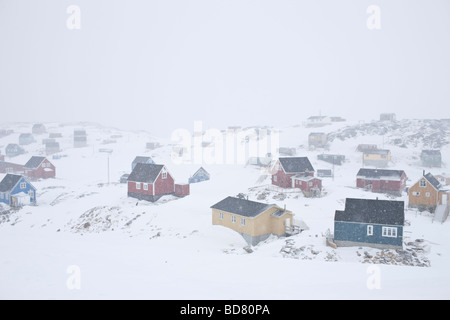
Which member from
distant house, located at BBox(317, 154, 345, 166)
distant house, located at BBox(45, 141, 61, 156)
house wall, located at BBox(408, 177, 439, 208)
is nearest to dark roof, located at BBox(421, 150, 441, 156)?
distant house, located at BBox(317, 154, 345, 166)

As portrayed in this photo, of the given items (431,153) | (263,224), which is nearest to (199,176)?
(263,224)

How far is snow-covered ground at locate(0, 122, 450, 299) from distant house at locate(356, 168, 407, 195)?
2279mm

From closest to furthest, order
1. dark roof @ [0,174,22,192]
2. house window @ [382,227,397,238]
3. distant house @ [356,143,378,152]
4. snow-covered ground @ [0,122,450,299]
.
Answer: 1. snow-covered ground @ [0,122,450,299]
2. house window @ [382,227,397,238]
3. dark roof @ [0,174,22,192]
4. distant house @ [356,143,378,152]

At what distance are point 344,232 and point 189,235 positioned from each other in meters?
15.9

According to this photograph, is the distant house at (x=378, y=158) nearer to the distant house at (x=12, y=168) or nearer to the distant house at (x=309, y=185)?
the distant house at (x=309, y=185)

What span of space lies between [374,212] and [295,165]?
24.0 m

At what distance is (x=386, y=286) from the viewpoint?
1477cm

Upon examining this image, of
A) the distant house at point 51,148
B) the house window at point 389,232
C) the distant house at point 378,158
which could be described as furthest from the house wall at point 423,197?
the distant house at point 51,148

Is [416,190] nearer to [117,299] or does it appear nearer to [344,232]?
[344,232]

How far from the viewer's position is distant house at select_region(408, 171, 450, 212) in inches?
1607

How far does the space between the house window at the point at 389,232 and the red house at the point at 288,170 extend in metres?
23.2

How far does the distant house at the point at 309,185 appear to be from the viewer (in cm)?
4700

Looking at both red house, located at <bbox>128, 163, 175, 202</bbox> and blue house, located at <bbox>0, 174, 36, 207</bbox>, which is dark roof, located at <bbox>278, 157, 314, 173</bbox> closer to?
red house, located at <bbox>128, 163, 175, 202</bbox>

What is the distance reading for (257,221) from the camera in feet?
103
